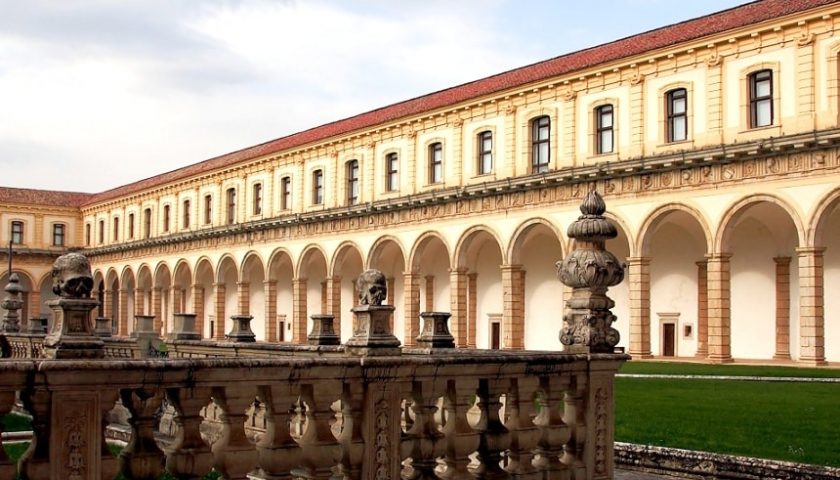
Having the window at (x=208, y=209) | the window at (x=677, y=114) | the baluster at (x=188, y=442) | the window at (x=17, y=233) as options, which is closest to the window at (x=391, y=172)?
the window at (x=677, y=114)

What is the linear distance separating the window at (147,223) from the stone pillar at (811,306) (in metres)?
45.7

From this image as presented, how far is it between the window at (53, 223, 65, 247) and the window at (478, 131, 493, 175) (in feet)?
148

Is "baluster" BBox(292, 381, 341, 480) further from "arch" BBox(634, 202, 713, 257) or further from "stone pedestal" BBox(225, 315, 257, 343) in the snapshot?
"arch" BBox(634, 202, 713, 257)

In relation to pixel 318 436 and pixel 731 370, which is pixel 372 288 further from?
pixel 731 370

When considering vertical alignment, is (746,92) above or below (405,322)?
above

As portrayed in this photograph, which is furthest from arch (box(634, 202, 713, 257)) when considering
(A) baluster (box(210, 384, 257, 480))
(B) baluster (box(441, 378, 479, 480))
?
(A) baluster (box(210, 384, 257, 480))

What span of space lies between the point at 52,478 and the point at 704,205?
91.3 ft

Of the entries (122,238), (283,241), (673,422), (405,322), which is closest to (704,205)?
(405,322)

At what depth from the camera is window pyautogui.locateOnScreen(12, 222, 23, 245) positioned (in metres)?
70.7

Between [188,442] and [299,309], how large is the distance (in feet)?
143

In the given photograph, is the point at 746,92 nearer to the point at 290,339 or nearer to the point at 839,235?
the point at 839,235

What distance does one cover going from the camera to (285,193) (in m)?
50.4

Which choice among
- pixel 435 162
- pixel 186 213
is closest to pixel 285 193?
pixel 186 213

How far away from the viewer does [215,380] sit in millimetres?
4996
